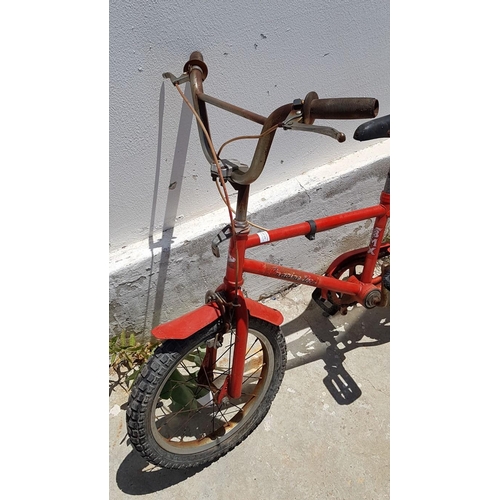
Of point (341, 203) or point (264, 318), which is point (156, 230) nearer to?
point (264, 318)

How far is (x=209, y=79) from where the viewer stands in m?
1.76

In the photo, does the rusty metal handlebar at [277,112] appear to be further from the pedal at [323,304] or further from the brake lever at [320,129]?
the pedal at [323,304]

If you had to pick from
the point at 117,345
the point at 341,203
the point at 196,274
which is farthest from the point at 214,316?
the point at 341,203

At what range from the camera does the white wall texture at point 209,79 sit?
Answer: 1.59m

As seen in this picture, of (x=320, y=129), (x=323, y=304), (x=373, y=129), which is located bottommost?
(x=323, y=304)

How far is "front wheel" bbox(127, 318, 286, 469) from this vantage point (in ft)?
5.03

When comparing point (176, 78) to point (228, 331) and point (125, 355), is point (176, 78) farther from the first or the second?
point (125, 355)

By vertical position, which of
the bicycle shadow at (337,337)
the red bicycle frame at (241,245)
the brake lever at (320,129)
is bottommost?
the bicycle shadow at (337,337)

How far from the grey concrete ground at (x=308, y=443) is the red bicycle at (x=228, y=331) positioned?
13 centimetres

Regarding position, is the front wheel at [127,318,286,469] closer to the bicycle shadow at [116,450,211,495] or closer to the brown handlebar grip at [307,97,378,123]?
the bicycle shadow at [116,450,211,495]

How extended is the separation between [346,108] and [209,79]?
1.01 metres

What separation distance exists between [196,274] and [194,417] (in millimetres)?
754

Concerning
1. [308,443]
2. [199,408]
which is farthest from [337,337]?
[199,408]

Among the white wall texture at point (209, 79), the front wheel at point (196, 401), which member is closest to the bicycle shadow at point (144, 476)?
the front wheel at point (196, 401)
